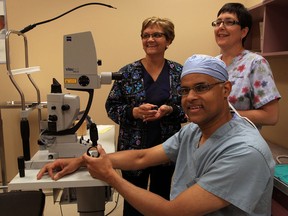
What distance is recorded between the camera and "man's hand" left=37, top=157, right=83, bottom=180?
1.22 meters

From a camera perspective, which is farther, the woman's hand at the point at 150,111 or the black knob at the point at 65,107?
the woman's hand at the point at 150,111

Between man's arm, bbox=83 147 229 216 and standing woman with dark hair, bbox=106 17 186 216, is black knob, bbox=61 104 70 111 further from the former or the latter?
standing woman with dark hair, bbox=106 17 186 216

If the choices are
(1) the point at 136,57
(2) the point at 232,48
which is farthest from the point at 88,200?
(1) the point at 136,57

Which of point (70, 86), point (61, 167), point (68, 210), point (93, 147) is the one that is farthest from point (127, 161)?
point (68, 210)

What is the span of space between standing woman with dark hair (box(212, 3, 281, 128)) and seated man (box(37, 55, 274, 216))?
386mm

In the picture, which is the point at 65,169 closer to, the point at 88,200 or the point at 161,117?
the point at 88,200

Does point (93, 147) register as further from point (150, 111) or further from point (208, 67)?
point (208, 67)

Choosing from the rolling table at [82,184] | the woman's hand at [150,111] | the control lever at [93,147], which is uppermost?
the woman's hand at [150,111]

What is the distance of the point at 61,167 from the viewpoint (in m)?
1.27

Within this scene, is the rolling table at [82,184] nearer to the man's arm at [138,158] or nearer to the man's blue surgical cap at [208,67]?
the man's arm at [138,158]

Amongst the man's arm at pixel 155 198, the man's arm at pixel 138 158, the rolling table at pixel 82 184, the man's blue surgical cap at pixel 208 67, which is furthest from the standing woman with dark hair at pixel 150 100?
the man's blue surgical cap at pixel 208 67

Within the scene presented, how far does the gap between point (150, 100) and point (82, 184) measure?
0.70 meters

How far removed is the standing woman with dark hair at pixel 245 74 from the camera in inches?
55.9

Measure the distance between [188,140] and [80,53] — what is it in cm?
60
